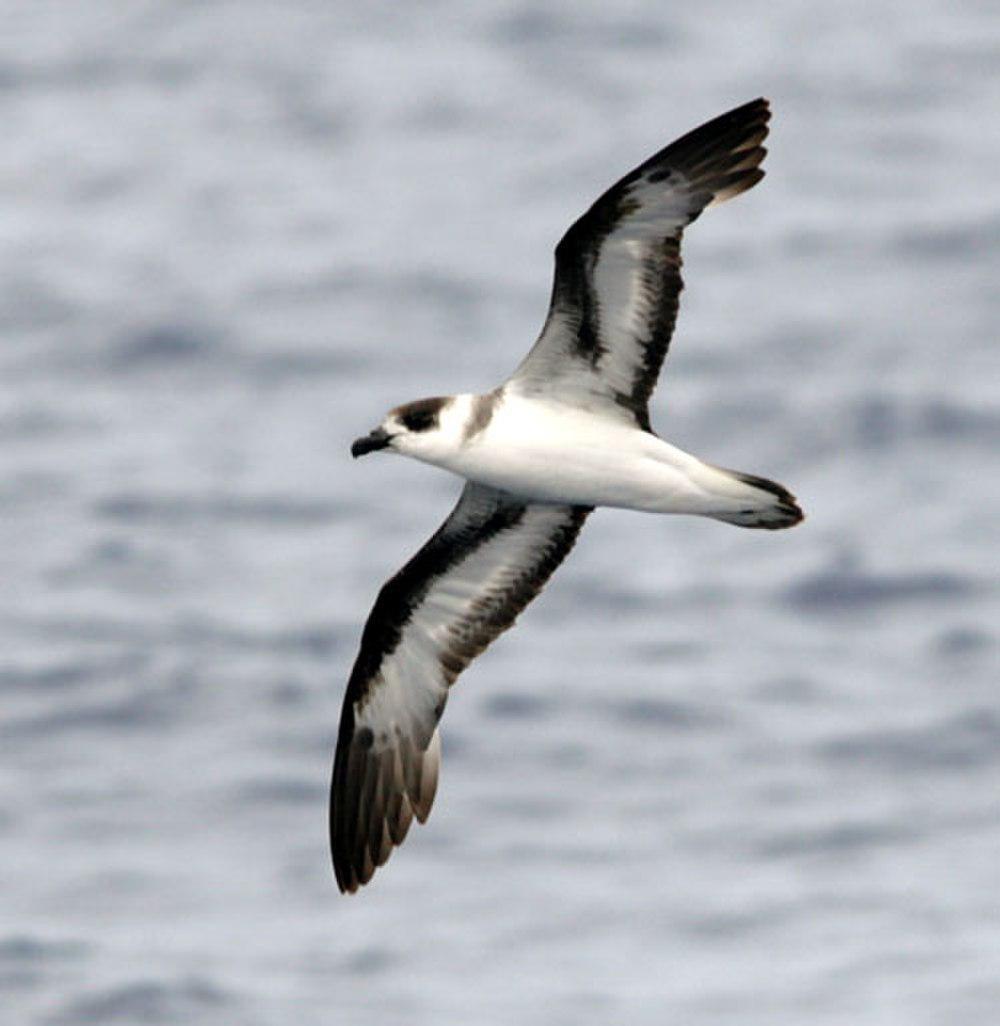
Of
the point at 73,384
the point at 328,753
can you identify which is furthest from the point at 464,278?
the point at 328,753

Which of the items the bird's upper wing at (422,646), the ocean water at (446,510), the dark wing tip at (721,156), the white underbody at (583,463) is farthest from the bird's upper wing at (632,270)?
the ocean water at (446,510)

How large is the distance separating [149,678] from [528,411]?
79.8 feet

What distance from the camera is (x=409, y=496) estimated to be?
4194 cm

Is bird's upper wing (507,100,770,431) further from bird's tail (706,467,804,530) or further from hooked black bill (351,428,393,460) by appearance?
hooked black bill (351,428,393,460)

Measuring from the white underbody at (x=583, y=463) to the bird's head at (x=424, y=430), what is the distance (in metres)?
0.05

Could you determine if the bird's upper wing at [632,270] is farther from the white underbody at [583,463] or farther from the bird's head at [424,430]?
the bird's head at [424,430]

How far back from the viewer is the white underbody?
13.7 m

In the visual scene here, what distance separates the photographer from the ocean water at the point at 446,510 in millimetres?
29391

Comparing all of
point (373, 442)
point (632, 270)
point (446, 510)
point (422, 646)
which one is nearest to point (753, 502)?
point (632, 270)

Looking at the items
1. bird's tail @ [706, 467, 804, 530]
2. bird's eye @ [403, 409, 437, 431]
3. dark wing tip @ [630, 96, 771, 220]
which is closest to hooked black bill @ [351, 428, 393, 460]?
bird's eye @ [403, 409, 437, 431]

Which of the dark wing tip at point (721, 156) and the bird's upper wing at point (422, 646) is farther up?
the dark wing tip at point (721, 156)

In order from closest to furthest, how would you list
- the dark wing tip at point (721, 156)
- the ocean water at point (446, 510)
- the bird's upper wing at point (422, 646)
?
the dark wing tip at point (721, 156) → the bird's upper wing at point (422, 646) → the ocean water at point (446, 510)

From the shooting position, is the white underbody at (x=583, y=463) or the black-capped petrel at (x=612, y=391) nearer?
the black-capped petrel at (x=612, y=391)

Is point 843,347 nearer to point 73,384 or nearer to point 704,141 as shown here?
point 73,384
